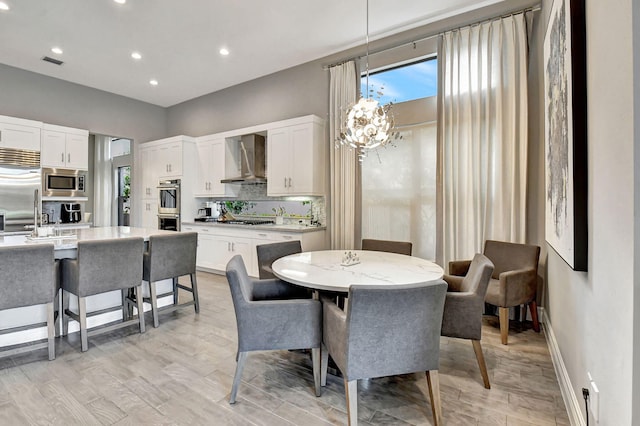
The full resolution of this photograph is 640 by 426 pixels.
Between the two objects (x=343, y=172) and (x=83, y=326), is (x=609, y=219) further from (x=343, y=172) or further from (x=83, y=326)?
(x=83, y=326)

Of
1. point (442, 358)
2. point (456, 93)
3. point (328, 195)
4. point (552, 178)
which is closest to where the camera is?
point (552, 178)

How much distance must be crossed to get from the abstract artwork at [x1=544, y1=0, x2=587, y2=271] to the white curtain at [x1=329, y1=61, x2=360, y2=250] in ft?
8.57

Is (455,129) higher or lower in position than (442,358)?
higher

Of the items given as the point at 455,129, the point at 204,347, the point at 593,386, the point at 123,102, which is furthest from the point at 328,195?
the point at 123,102

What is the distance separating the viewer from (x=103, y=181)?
26.9ft

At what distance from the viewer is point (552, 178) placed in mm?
2299

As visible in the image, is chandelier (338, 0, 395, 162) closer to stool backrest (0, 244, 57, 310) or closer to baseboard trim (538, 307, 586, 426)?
baseboard trim (538, 307, 586, 426)

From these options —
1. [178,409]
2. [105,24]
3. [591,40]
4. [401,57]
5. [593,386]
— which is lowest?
[178,409]

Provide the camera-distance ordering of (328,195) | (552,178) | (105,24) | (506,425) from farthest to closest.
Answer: (328,195) → (105,24) → (552,178) → (506,425)

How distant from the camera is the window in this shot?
13.3 ft

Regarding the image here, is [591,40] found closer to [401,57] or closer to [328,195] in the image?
[401,57]

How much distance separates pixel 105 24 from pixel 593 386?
560 cm

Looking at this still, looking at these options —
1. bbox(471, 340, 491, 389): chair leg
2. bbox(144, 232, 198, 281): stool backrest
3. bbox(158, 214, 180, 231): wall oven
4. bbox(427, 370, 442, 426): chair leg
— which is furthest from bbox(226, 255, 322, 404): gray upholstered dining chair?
bbox(158, 214, 180, 231): wall oven

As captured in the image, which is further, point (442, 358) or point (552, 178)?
point (442, 358)
